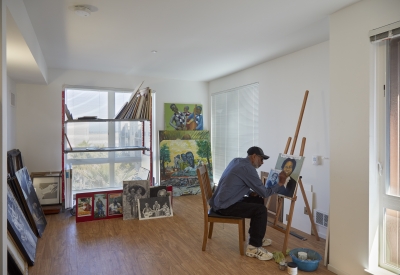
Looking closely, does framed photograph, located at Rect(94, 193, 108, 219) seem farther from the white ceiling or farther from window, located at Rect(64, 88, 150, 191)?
the white ceiling

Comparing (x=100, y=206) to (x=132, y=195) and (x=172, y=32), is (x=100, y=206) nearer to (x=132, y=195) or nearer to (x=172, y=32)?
(x=132, y=195)

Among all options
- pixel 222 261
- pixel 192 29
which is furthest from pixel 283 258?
pixel 192 29

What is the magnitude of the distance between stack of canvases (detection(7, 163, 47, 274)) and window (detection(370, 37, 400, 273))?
9.83 feet

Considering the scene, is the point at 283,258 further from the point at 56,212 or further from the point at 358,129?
the point at 56,212

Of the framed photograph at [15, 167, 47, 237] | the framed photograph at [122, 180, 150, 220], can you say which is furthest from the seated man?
the framed photograph at [15, 167, 47, 237]

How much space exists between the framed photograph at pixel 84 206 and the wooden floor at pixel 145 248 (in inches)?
6.1

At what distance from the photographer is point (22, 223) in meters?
2.93

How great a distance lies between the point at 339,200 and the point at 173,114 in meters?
3.86

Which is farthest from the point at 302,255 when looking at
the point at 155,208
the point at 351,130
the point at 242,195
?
the point at 155,208

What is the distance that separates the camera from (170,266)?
2.73m

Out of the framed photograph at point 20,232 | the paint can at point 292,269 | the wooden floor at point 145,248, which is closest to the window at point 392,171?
the wooden floor at point 145,248

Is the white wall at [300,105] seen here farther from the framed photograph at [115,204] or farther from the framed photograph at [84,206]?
the framed photograph at [84,206]

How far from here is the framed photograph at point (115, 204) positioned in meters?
4.21

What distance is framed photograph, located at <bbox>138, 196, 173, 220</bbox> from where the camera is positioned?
4.18m
